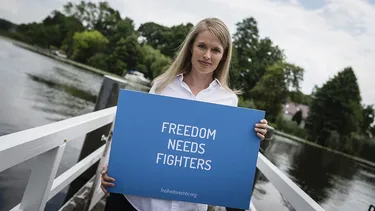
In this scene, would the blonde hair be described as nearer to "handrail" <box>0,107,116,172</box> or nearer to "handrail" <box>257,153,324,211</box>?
"handrail" <box>0,107,116,172</box>

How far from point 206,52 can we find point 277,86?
2017 inches

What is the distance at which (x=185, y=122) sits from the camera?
1.47 meters

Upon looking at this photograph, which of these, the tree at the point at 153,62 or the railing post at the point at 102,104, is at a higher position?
the tree at the point at 153,62

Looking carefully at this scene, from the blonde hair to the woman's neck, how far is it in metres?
0.05

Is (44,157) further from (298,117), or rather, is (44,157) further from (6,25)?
(6,25)

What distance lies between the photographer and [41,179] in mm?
1500

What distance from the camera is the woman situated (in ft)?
4.94

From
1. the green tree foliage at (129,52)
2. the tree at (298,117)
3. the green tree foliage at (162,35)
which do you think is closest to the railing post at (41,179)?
the green tree foliage at (129,52)

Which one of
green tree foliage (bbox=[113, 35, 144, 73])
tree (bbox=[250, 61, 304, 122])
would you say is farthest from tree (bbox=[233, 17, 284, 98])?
green tree foliage (bbox=[113, 35, 144, 73])

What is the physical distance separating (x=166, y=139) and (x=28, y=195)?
688 mm

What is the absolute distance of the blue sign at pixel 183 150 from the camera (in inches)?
56.4

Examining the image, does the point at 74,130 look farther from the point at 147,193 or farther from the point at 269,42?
the point at 269,42

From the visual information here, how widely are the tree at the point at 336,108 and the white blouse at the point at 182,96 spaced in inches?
2021

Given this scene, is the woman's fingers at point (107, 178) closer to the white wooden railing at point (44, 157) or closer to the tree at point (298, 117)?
→ the white wooden railing at point (44, 157)
